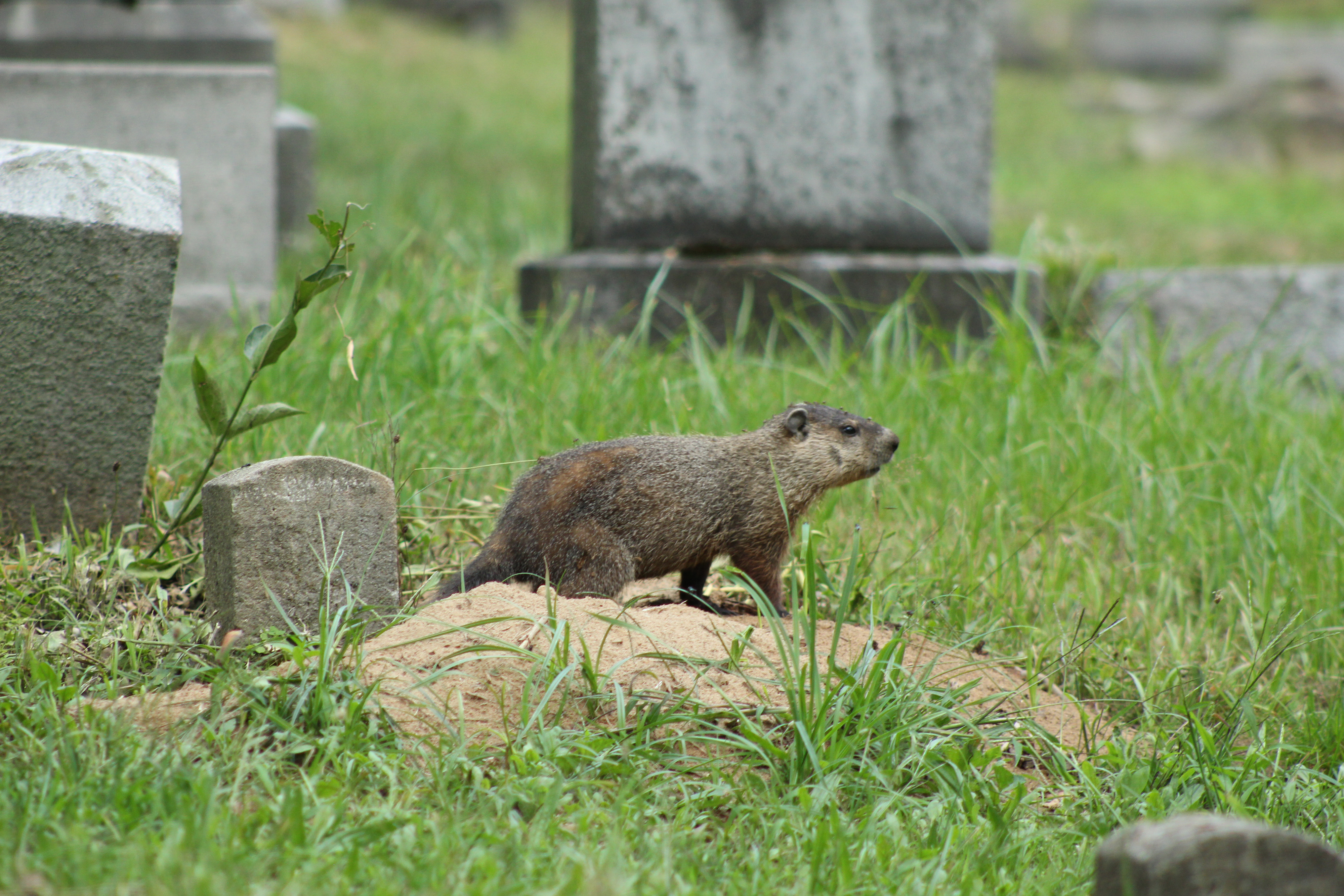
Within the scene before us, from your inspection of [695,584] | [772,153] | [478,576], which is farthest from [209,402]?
[772,153]

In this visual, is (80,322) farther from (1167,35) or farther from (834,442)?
(1167,35)

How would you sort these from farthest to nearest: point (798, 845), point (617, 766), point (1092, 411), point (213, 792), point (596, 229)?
point (596, 229)
point (1092, 411)
point (617, 766)
point (798, 845)
point (213, 792)

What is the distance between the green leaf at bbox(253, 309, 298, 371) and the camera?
2.73m

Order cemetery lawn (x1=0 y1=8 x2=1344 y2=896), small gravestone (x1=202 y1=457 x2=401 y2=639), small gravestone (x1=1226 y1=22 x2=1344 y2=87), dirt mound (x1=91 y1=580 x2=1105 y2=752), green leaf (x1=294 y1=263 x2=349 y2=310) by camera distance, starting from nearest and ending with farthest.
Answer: cemetery lawn (x1=0 y1=8 x2=1344 y2=896) → dirt mound (x1=91 y1=580 x2=1105 y2=752) → small gravestone (x1=202 y1=457 x2=401 y2=639) → green leaf (x1=294 y1=263 x2=349 y2=310) → small gravestone (x1=1226 y1=22 x2=1344 y2=87)

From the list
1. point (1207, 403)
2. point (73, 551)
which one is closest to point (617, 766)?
point (73, 551)

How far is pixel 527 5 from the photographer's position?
83.7 ft

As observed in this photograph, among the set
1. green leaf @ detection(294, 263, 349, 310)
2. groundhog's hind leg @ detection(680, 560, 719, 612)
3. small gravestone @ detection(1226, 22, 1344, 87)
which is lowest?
groundhog's hind leg @ detection(680, 560, 719, 612)

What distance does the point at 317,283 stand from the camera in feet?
8.88

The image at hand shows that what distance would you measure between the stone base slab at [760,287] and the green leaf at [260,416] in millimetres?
2437

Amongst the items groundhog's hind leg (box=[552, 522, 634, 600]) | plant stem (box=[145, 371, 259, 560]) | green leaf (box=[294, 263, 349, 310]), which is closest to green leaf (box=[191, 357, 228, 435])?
plant stem (box=[145, 371, 259, 560])

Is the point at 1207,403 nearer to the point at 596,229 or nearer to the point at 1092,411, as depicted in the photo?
the point at 1092,411

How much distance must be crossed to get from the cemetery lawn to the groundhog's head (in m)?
0.24

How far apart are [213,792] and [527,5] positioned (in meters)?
25.5

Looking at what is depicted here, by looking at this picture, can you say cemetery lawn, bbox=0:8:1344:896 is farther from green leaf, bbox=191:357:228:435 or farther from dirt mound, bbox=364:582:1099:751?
green leaf, bbox=191:357:228:435
